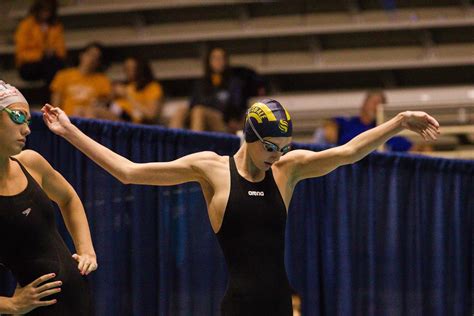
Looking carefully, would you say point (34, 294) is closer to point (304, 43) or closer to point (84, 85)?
point (84, 85)

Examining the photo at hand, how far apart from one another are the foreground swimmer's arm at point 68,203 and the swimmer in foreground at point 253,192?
314 millimetres

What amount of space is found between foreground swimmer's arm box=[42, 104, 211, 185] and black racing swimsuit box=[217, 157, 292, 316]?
0.20 metres

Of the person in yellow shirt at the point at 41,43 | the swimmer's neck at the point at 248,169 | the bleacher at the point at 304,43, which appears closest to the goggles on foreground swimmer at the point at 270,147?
the swimmer's neck at the point at 248,169

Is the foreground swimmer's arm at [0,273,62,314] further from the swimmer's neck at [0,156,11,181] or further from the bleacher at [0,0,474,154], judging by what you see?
the bleacher at [0,0,474,154]

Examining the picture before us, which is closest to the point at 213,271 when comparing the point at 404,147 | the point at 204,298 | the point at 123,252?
the point at 204,298

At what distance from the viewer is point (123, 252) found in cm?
610

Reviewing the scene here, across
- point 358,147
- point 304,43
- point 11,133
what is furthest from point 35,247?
point 304,43

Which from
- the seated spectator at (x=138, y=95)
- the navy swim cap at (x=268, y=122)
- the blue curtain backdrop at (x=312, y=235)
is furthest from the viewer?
the seated spectator at (x=138, y=95)

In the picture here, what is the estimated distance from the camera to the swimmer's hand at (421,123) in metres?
4.30

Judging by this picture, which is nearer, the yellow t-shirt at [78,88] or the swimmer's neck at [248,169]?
the swimmer's neck at [248,169]

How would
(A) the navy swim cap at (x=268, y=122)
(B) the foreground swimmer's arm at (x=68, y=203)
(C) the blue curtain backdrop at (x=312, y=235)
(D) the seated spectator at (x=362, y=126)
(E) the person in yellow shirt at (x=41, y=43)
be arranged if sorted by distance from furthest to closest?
(E) the person in yellow shirt at (x=41, y=43), (D) the seated spectator at (x=362, y=126), (C) the blue curtain backdrop at (x=312, y=235), (B) the foreground swimmer's arm at (x=68, y=203), (A) the navy swim cap at (x=268, y=122)

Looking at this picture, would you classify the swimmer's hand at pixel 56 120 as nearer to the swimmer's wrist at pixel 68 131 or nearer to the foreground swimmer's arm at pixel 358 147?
the swimmer's wrist at pixel 68 131

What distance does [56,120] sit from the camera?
416cm

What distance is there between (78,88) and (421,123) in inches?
222
